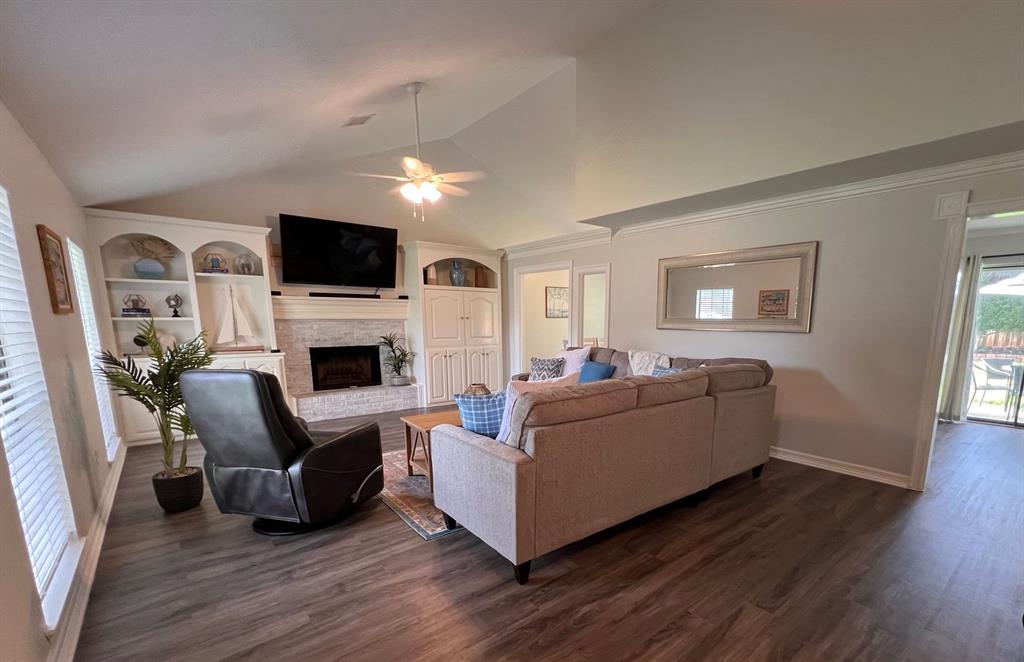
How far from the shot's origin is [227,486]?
2385 millimetres

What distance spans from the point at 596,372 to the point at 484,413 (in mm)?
2245

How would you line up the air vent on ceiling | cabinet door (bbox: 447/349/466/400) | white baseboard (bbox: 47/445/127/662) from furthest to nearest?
1. cabinet door (bbox: 447/349/466/400)
2. the air vent on ceiling
3. white baseboard (bbox: 47/445/127/662)

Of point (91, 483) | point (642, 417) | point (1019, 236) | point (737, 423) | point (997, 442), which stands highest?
point (1019, 236)

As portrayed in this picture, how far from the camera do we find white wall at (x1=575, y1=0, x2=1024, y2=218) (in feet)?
6.73

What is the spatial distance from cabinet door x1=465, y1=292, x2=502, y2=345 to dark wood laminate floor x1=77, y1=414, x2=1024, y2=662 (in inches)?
148

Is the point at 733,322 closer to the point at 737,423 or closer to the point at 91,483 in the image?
the point at 737,423

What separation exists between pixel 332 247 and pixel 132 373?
290 cm

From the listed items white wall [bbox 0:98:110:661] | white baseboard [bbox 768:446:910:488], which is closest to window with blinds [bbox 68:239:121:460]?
white wall [bbox 0:98:110:661]

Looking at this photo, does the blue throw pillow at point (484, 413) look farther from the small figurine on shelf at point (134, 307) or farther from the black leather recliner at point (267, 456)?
the small figurine on shelf at point (134, 307)

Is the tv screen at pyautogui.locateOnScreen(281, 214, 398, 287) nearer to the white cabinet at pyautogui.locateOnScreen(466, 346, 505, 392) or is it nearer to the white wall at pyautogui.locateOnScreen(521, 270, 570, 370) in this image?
the white cabinet at pyautogui.locateOnScreen(466, 346, 505, 392)

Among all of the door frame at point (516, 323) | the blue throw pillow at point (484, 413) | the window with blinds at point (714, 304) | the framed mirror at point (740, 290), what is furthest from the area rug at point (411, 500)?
the door frame at point (516, 323)

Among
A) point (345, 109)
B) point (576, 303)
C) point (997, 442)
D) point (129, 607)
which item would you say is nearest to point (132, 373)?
point (129, 607)

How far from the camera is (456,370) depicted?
6.07 meters

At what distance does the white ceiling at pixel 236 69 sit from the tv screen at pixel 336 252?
1.34m
